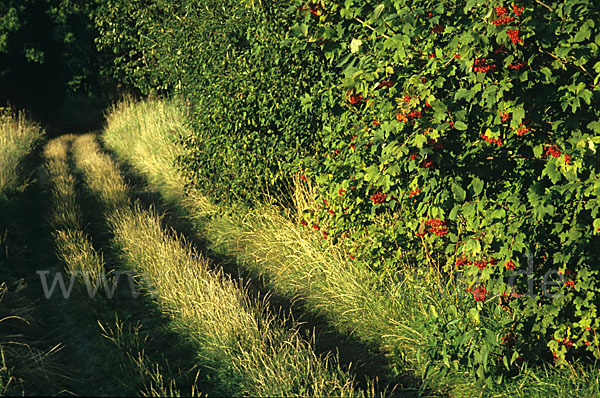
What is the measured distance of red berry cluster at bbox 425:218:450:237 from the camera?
3.84 meters

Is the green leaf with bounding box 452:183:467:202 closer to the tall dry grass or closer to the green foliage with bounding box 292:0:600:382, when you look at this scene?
the green foliage with bounding box 292:0:600:382

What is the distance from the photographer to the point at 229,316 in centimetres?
434

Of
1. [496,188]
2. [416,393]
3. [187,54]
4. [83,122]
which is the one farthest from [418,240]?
[83,122]

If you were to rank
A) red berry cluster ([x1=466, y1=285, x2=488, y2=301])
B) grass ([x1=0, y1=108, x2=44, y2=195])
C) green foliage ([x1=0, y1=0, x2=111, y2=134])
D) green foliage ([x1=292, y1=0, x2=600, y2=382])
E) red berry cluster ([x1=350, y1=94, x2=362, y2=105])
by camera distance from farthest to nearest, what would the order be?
1. green foliage ([x1=0, y1=0, x2=111, y2=134])
2. grass ([x1=0, y1=108, x2=44, y2=195])
3. red berry cluster ([x1=350, y1=94, x2=362, y2=105])
4. red berry cluster ([x1=466, y1=285, x2=488, y2=301])
5. green foliage ([x1=292, y1=0, x2=600, y2=382])

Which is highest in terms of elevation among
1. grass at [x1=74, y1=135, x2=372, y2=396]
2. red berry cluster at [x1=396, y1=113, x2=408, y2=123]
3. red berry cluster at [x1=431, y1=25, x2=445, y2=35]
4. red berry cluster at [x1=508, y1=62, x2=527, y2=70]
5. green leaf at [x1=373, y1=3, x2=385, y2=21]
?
red berry cluster at [x1=508, y1=62, x2=527, y2=70]

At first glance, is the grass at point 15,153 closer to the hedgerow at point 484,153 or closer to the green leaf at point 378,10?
the hedgerow at point 484,153

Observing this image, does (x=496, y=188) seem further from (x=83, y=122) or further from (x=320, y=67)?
(x=83, y=122)

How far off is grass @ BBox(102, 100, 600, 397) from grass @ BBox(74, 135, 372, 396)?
55 cm

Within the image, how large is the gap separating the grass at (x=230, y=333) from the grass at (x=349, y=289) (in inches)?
21.5

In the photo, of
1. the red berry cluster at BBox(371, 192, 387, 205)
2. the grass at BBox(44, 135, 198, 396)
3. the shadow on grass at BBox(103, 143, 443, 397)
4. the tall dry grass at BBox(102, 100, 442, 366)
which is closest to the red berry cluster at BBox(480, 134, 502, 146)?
the red berry cluster at BBox(371, 192, 387, 205)

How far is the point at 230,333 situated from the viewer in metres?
4.21

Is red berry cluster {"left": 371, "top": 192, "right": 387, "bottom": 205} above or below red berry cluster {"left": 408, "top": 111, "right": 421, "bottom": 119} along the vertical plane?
below

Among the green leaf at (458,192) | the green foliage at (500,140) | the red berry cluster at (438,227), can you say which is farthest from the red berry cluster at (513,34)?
the red berry cluster at (438,227)

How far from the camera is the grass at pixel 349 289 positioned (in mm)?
3717
